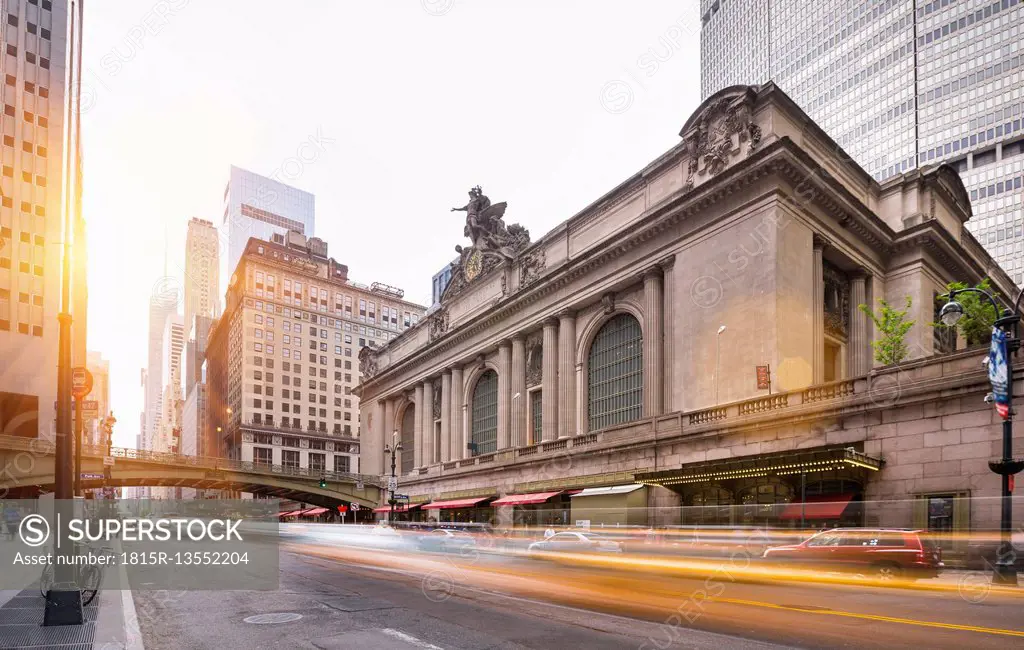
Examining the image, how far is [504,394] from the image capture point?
58.3m

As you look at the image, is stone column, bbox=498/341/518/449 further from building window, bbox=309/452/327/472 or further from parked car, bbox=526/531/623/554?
building window, bbox=309/452/327/472

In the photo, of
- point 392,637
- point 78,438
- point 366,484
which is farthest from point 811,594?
point 366,484

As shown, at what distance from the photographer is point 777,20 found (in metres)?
117

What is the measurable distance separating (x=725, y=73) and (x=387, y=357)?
8800 cm

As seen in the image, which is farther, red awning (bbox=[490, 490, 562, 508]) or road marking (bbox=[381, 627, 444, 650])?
red awning (bbox=[490, 490, 562, 508])

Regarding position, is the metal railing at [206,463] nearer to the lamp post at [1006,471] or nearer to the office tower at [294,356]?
the office tower at [294,356]

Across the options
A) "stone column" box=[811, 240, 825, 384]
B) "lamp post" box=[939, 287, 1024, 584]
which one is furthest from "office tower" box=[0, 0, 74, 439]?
"lamp post" box=[939, 287, 1024, 584]

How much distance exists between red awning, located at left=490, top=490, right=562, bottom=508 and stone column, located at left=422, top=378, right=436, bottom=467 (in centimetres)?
2257

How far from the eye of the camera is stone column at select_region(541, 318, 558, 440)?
5088 centimetres

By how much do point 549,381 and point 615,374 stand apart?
6.21 metres

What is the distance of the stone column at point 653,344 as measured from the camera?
4184 cm

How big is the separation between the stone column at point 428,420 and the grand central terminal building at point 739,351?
37.0ft

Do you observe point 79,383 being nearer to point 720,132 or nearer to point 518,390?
point 720,132

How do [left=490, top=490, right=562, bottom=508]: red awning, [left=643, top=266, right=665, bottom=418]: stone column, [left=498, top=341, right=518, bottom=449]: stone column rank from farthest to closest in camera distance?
[left=498, top=341, right=518, bottom=449]: stone column < [left=490, top=490, right=562, bottom=508]: red awning < [left=643, top=266, right=665, bottom=418]: stone column
